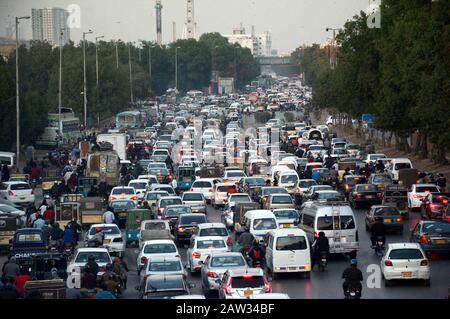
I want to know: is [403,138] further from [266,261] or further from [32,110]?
[266,261]

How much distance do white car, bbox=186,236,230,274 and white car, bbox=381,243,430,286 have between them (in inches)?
192

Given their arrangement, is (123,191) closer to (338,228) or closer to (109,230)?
(109,230)

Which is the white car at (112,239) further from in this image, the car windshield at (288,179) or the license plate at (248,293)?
the car windshield at (288,179)

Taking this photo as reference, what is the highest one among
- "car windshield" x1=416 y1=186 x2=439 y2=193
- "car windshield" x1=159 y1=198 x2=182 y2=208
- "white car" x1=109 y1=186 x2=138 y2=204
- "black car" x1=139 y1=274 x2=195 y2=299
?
"black car" x1=139 y1=274 x2=195 y2=299

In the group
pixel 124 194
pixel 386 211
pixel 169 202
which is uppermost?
pixel 386 211

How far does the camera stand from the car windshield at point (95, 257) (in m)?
30.5

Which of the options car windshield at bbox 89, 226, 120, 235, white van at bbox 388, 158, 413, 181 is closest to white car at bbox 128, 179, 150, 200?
white van at bbox 388, 158, 413, 181

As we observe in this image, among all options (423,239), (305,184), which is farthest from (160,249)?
(305,184)

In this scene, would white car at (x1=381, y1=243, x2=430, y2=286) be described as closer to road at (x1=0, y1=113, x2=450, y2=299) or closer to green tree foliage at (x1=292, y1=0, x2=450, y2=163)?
road at (x1=0, y1=113, x2=450, y2=299)

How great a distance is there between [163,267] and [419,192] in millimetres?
20566

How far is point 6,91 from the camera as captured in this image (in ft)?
274

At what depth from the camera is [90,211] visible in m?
43.7

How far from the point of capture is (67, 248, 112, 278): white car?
2992 centimetres
